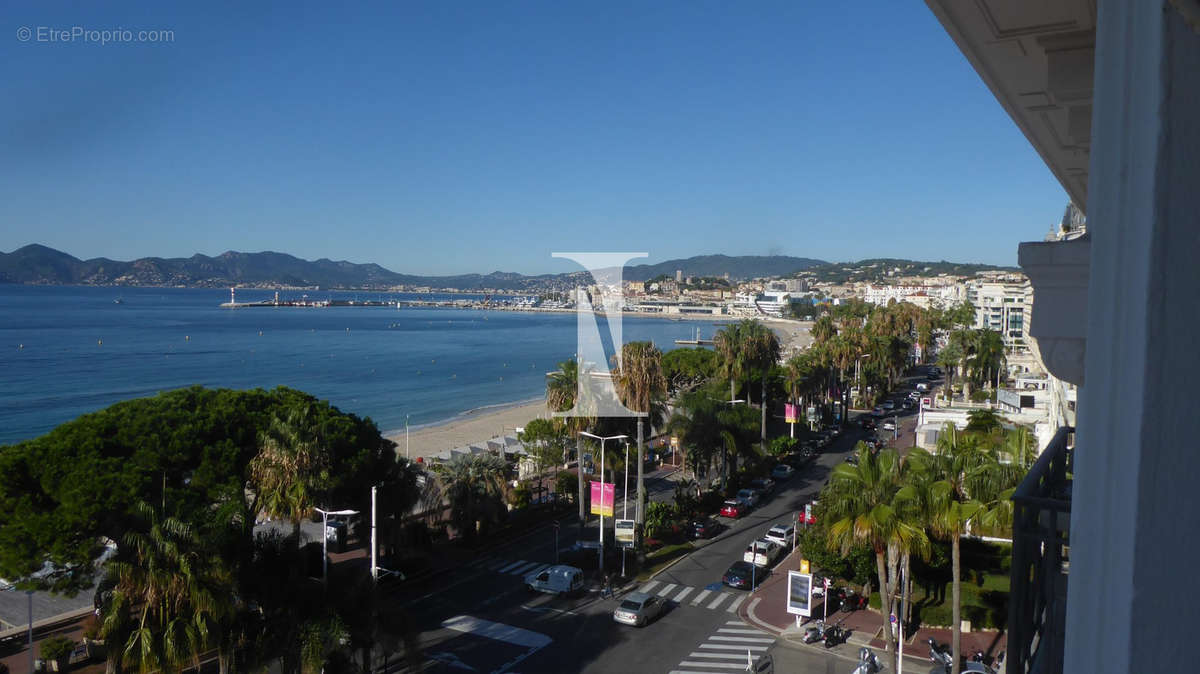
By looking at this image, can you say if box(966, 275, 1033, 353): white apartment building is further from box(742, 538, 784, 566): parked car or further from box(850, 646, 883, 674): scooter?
box(850, 646, 883, 674): scooter

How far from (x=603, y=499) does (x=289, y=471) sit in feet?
28.3

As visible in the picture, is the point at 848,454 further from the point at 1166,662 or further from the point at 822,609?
the point at 1166,662

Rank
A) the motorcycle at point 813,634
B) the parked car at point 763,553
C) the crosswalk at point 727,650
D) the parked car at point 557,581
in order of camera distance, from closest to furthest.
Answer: the crosswalk at point 727,650 < the motorcycle at point 813,634 < the parked car at point 557,581 < the parked car at point 763,553

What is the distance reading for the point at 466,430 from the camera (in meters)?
54.1

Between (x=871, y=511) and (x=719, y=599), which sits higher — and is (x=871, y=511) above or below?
above

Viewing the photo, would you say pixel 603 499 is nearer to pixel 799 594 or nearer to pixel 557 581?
pixel 557 581

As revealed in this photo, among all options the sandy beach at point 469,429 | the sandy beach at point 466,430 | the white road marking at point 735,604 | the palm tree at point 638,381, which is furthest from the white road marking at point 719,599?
the sandy beach at point 466,430

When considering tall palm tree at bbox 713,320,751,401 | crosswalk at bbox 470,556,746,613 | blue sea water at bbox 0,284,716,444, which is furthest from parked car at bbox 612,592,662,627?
blue sea water at bbox 0,284,716,444

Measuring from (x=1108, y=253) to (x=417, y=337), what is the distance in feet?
443

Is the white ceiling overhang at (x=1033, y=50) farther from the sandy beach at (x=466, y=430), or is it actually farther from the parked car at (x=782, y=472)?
the sandy beach at (x=466, y=430)

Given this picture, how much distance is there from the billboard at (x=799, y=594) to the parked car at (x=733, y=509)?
1056cm

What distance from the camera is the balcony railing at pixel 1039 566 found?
321 centimetres

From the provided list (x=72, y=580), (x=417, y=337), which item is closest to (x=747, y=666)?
(x=72, y=580)

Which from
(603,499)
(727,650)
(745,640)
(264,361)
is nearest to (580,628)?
(727,650)
